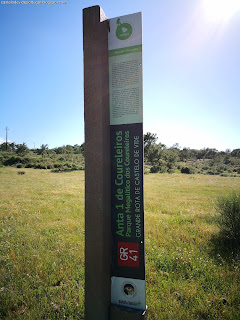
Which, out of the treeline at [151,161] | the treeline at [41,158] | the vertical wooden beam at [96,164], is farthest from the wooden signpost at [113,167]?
the treeline at [41,158]

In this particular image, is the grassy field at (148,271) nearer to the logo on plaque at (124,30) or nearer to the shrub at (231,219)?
the shrub at (231,219)

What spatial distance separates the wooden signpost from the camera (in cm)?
215

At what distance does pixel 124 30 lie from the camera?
7.16 ft

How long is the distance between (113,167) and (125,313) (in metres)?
1.57

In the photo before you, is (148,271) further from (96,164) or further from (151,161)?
(151,161)

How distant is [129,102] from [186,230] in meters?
4.52

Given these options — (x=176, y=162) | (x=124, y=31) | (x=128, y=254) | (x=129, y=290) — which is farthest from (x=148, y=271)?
(x=176, y=162)

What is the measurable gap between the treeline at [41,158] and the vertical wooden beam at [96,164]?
106ft

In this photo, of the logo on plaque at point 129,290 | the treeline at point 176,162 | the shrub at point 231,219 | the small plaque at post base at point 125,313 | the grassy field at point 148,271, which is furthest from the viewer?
the treeline at point 176,162

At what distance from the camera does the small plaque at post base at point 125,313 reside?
210 centimetres

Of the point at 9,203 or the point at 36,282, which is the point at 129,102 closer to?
the point at 36,282

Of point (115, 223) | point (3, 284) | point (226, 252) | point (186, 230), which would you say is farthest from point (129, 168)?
point (186, 230)

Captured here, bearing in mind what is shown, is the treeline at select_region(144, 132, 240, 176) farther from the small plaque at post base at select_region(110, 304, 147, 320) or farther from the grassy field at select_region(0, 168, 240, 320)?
the small plaque at post base at select_region(110, 304, 147, 320)

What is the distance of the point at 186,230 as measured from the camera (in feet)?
18.0
